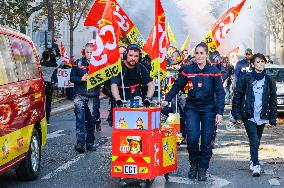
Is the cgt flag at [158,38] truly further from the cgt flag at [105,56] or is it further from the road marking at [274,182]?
the road marking at [274,182]

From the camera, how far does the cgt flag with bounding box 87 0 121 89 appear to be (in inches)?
380

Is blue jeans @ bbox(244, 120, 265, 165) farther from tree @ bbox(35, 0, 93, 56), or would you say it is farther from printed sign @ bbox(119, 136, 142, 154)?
tree @ bbox(35, 0, 93, 56)

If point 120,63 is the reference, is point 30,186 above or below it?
below

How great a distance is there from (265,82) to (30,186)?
3622mm

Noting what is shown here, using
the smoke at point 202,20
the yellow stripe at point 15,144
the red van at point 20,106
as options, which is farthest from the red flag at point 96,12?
the smoke at point 202,20

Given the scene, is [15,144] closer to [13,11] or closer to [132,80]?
[132,80]

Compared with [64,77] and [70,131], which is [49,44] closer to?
[64,77]

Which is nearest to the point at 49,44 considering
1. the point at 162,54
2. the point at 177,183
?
the point at 162,54

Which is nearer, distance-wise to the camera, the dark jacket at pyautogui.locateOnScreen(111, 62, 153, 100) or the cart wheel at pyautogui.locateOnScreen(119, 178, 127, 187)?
the cart wheel at pyautogui.locateOnScreen(119, 178, 127, 187)

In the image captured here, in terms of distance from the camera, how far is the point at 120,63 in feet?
31.8

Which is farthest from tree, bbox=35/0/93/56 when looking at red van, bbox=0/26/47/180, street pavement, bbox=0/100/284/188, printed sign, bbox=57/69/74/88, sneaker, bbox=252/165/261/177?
sneaker, bbox=252/165/261/177

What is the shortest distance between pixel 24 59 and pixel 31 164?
144cm

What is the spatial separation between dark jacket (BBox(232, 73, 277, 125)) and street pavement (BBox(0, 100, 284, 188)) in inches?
33.2

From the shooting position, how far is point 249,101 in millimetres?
9820
